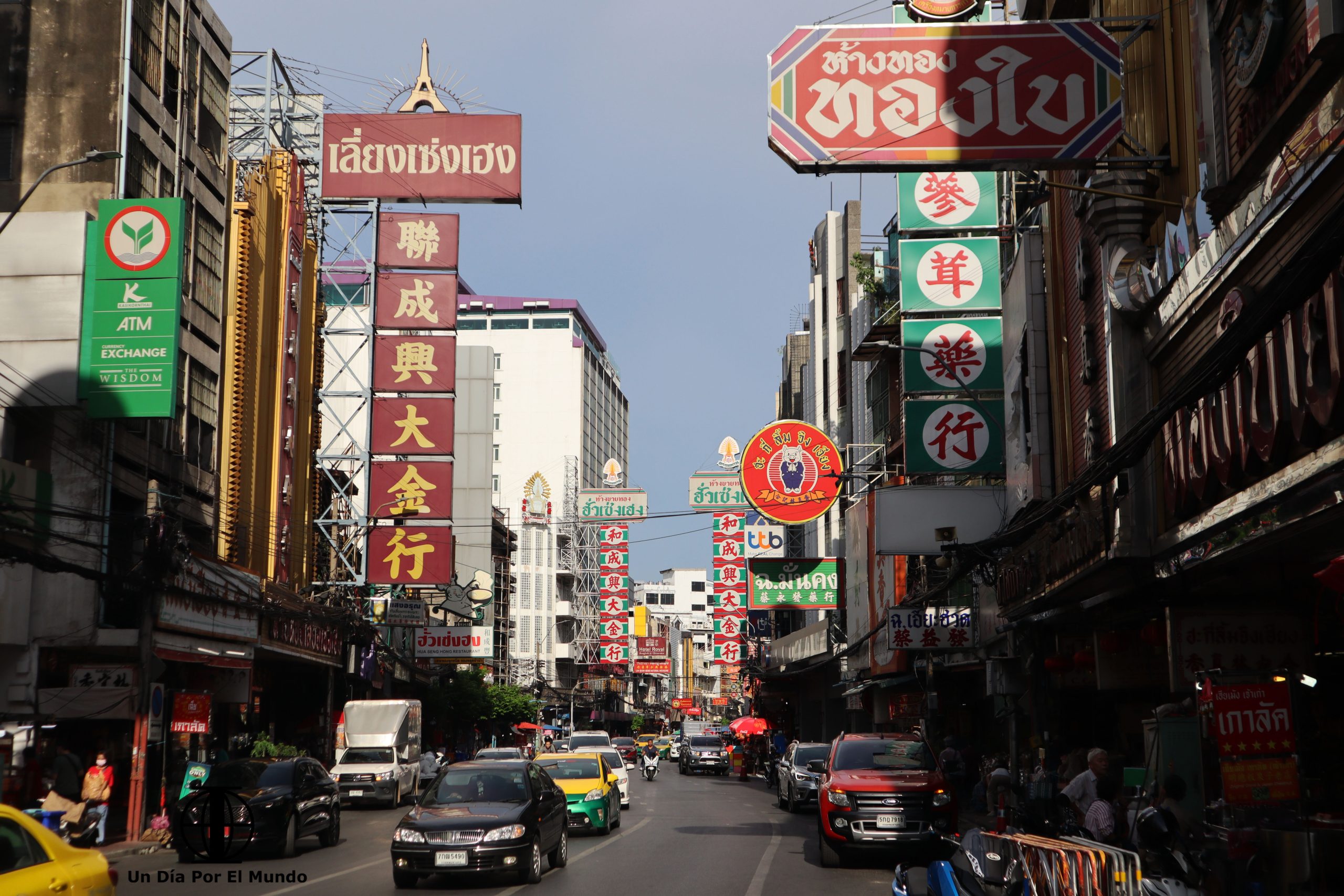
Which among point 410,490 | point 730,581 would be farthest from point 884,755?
point 730,581

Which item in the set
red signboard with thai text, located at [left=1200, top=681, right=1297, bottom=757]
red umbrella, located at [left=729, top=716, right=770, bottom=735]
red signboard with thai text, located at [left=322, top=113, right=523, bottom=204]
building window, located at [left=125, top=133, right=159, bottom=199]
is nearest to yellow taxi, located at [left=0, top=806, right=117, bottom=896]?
red signboard with thai text, located at [left=1200, top=681, right=1297, bottom=757]

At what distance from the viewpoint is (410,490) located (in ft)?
126

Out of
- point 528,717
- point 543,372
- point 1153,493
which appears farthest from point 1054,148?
point 543,372

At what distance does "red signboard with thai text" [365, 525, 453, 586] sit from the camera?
38.4 m

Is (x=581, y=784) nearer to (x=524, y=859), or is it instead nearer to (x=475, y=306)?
(x=524, y=859)

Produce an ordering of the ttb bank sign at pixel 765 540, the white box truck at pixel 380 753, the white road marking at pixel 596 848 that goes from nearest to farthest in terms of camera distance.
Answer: the white road marking at pixel 596 848, the white box truck at pixel 380 753, the ttb bank sign at pixel 765 540

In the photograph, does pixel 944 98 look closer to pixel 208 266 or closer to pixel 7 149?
pixel 7 149

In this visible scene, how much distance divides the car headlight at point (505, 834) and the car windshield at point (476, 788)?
3.07 ft

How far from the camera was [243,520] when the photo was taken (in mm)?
35938

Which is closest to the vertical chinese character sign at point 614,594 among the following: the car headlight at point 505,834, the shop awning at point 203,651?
the shop awning at point 203,651

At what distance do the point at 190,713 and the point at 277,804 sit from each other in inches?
271

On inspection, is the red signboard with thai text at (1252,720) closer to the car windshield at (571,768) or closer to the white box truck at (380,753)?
the car windshield at (571,768)

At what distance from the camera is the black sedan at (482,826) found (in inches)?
574

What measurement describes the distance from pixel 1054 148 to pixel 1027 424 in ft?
35.7
